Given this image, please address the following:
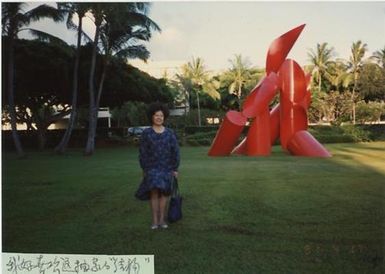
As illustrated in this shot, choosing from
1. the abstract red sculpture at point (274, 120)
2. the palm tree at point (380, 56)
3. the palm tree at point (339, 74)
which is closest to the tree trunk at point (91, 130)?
the abstract red sculpture at point (274, 120)

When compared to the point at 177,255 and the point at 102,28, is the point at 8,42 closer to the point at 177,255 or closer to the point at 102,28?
the point at 102,28

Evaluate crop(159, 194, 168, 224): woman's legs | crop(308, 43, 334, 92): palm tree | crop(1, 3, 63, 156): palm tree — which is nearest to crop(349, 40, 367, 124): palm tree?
crop(308, 43, 334, 92): palm tree

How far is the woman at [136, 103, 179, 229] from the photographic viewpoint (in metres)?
3.13

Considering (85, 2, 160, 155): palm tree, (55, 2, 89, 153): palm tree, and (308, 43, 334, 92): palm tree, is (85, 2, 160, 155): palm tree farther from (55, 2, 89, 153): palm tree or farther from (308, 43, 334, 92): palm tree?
(308, 43, 334, 92): palm tree

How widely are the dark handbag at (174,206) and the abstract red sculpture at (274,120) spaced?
45.0 inches

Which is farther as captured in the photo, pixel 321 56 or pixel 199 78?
pixel 199 78

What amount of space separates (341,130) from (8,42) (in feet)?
9.26

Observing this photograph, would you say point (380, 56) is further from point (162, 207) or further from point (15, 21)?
point (15, 21)

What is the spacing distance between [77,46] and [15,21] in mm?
487

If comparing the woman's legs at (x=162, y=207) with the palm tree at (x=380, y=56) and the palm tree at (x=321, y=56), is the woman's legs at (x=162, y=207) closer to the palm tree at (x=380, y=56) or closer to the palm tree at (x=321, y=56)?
the palm tree at (x=321, y=56)

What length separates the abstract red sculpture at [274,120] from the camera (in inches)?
179

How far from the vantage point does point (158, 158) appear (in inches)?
124

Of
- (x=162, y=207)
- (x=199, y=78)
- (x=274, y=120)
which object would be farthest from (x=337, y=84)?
(x=274, y=120)

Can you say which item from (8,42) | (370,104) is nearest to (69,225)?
(8,42)
